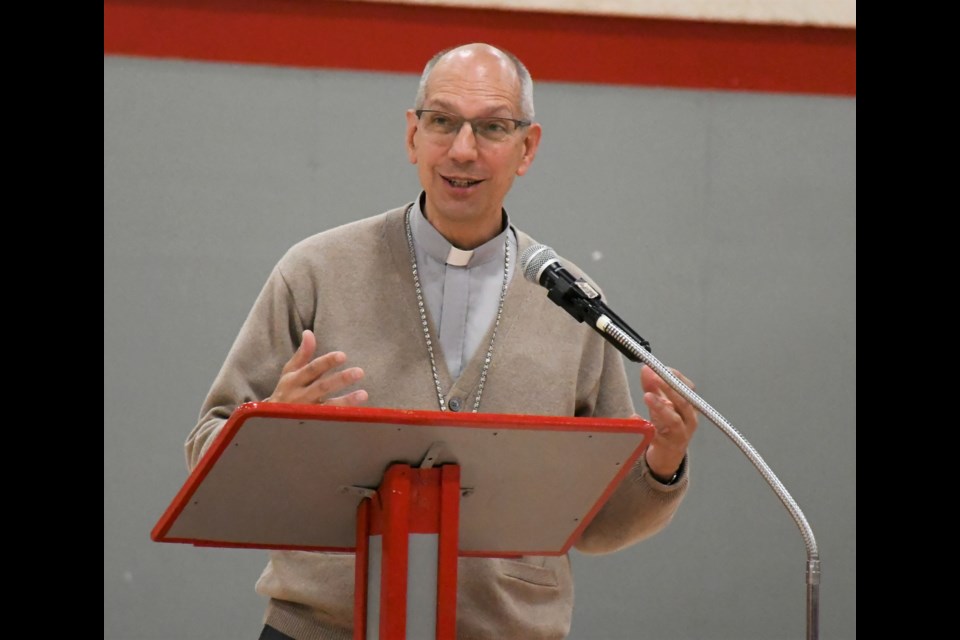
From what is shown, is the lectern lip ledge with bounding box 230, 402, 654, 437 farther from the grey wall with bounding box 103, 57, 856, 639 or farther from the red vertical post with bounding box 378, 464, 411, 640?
the grey wall with bounding box 103, 57, 856, 639

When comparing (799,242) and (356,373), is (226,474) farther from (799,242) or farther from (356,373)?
(799,242)

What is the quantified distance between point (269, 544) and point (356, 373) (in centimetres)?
29

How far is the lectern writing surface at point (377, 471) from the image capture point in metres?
1.37

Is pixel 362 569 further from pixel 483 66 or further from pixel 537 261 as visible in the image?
pixel 483 66

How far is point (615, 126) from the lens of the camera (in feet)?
11.3

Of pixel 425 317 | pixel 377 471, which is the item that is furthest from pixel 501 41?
pixel 377 471

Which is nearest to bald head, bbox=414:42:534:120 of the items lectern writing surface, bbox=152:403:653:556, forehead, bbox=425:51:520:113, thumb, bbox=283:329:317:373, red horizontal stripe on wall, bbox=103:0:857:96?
forehead, bbox=425:51:520:113

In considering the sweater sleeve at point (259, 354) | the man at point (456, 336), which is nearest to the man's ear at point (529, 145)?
the man at point (456, 336)

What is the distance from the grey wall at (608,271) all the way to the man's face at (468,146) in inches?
42.2

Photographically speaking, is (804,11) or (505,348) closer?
(505,348)

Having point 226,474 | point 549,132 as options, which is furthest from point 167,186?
point 226,474

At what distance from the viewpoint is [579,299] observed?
1595mm

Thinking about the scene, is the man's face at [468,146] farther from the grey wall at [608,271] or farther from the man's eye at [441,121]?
the grey wall at [608,271]

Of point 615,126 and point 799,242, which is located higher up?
point 615,126
